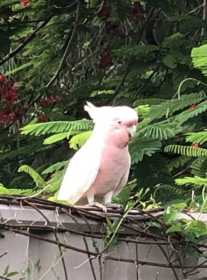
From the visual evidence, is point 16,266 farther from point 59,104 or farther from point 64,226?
point 59,104

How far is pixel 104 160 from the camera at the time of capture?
3.02 meters

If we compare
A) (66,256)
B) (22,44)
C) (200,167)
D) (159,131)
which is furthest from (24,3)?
(66,256)

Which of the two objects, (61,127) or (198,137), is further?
(61,127)

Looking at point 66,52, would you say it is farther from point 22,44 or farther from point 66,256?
point 66,256

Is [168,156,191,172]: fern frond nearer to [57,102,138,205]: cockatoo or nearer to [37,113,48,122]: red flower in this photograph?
[37,113,48,122]: red flower

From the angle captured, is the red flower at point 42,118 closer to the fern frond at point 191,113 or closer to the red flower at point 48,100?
the red flower at point 48,100

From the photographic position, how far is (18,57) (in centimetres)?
670

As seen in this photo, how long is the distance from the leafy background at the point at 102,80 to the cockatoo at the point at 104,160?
2.53ft

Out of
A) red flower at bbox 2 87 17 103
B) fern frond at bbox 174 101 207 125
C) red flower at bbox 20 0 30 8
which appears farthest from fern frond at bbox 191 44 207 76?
red flower at bbox 2 87 17 103

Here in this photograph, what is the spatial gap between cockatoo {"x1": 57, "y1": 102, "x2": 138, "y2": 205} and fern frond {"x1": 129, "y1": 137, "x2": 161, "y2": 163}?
87 cm

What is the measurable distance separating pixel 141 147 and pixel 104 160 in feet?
3.35

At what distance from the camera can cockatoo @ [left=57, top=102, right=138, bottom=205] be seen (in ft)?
9.68

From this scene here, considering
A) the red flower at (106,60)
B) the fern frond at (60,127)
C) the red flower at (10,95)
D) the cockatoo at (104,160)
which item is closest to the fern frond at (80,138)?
the fern frond at (60,127)

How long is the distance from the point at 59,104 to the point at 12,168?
609 millimetres
